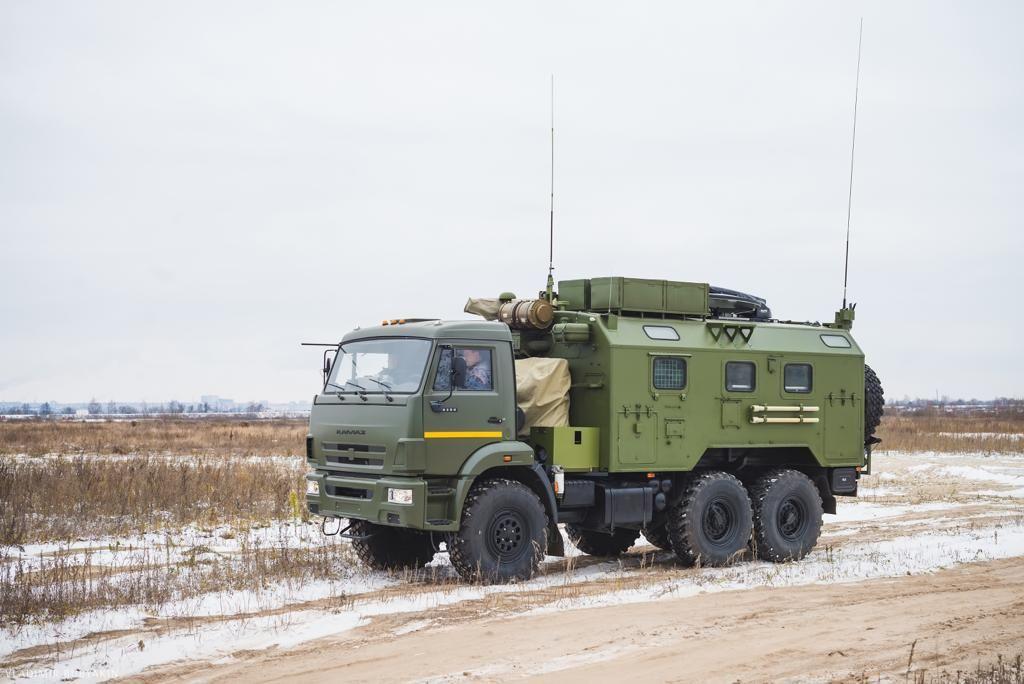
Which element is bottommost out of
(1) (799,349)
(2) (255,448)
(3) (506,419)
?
(2) (255,448)

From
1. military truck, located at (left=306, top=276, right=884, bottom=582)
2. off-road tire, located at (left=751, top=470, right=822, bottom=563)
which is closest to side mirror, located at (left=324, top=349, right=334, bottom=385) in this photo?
military truck, located at (left=306, top=276, right=884, bottom=582)

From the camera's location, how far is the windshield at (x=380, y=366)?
1283 centimetres

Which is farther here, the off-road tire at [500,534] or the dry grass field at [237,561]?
the off-road tire at [500,534]

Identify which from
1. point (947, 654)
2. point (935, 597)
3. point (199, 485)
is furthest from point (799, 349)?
point (199, 485)

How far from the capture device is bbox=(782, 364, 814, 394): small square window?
52.3ft

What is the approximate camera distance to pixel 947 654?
912 cm

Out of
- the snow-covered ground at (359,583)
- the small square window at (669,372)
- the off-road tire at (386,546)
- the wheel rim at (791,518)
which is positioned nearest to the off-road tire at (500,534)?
the snow-covered ground at (359,583)

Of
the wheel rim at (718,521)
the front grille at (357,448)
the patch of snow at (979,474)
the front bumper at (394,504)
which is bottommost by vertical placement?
the patch of snow at (979,474)

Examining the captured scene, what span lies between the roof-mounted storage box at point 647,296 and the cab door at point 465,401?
6.88 ft

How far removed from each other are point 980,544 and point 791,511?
2.79 m

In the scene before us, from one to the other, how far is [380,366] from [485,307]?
2.41 metres

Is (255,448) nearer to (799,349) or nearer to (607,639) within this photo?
(799,349)

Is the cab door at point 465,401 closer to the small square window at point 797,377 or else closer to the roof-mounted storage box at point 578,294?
the roof-mounted storage box at point 578,294

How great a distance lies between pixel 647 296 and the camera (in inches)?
594
